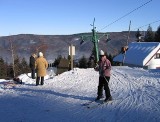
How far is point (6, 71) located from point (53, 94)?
5569cm

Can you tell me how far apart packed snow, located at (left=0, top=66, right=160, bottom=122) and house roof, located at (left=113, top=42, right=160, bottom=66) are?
33.7 metres

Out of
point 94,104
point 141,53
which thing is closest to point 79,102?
point 94,104

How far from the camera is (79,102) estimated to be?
1221 cm

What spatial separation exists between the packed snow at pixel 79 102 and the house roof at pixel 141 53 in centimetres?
3366

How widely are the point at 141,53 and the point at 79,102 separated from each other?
41.9m

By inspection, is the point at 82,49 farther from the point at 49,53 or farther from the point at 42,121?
the point at 42,121

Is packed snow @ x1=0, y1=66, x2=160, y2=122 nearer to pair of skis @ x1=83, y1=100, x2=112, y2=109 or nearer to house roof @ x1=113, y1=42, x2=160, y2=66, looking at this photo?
pair of skis @ x1=83, y1=100, x2=112, y2=109

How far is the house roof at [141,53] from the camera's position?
51122mm

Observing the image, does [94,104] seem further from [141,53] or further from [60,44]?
[60,44]

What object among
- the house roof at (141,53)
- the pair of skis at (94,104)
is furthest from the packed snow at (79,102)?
the house roof at (141,53)

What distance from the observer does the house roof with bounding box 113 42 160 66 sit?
51.1 m

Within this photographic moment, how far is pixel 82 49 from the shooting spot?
128625mm

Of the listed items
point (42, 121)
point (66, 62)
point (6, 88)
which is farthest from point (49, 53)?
point (42, 121)

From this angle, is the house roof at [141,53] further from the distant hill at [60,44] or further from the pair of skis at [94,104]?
the distant hill at [60,44]
